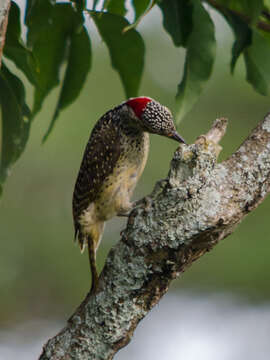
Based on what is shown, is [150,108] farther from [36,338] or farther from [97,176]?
[36,338]

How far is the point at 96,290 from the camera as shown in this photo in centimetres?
244

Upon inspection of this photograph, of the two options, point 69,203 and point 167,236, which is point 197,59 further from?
point 69,203

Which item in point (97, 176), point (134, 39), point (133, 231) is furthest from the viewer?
point (97, 176)

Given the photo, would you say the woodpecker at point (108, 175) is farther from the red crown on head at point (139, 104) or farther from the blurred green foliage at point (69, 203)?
the blurred green foliage at point (69, 203)

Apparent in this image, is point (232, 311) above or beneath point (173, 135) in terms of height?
beneath

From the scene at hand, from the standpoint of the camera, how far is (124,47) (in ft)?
9.12

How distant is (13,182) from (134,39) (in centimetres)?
469

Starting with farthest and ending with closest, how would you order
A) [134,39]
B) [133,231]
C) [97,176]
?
[97,176] < [134,39] < [133,231]

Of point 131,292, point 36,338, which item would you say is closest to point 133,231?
point 131,292

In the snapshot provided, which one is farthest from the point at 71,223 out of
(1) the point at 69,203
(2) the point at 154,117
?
(2) the point at 154,117

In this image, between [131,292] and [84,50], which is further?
[84,50]

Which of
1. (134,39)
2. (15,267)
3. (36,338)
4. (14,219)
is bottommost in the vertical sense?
(36,338)

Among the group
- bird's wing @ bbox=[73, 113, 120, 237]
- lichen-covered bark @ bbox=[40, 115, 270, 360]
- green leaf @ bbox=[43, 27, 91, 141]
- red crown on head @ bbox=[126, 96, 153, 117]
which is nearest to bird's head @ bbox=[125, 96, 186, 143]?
red crown on head @ bbox=[126, 96, 153, 117]

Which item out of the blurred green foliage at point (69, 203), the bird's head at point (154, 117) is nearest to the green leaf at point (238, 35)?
the bird's head at point (154, 117)
